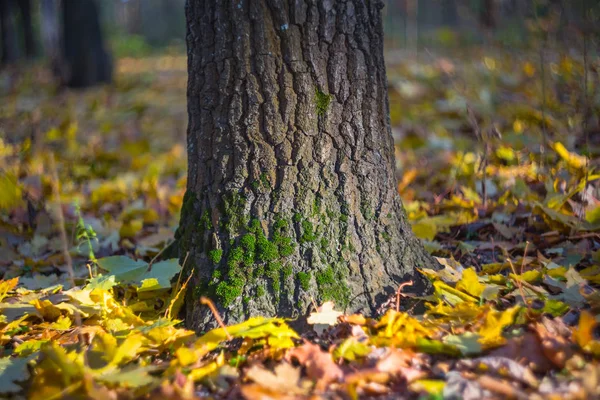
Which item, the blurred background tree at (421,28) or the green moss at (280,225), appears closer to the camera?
the green moss at (280,225)

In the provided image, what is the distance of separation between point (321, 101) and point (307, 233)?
1.63ft

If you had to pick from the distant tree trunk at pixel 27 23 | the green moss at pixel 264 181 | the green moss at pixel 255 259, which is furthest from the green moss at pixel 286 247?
the distant tree trunk at pixel 27 23

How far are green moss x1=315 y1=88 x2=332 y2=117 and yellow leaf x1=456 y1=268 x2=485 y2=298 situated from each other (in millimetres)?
773

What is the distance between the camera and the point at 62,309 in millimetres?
1969

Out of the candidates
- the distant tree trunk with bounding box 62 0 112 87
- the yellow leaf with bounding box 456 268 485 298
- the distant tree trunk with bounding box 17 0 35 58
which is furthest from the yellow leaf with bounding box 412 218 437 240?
the distant tree trunk with bounding box 17 0 35 58

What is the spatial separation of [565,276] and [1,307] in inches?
83.3

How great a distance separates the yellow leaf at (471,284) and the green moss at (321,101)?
773 millimetres

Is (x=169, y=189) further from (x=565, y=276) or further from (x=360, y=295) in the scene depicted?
(x=565, y=276)

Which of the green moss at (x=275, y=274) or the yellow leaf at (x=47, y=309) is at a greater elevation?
the green moss at (x=275, y=274)

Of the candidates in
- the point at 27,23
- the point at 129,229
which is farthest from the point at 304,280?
the point at 27,23

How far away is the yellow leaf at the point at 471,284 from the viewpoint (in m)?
1.81

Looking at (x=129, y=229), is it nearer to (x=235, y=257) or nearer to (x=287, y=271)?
(x=235, y=257)

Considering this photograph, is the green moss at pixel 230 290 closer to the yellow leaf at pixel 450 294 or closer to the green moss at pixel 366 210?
the green moss at pixel 366 210

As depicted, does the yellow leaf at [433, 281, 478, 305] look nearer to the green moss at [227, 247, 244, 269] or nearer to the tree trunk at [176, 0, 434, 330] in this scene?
the tree trunk at [176, 0, 434, 330]
